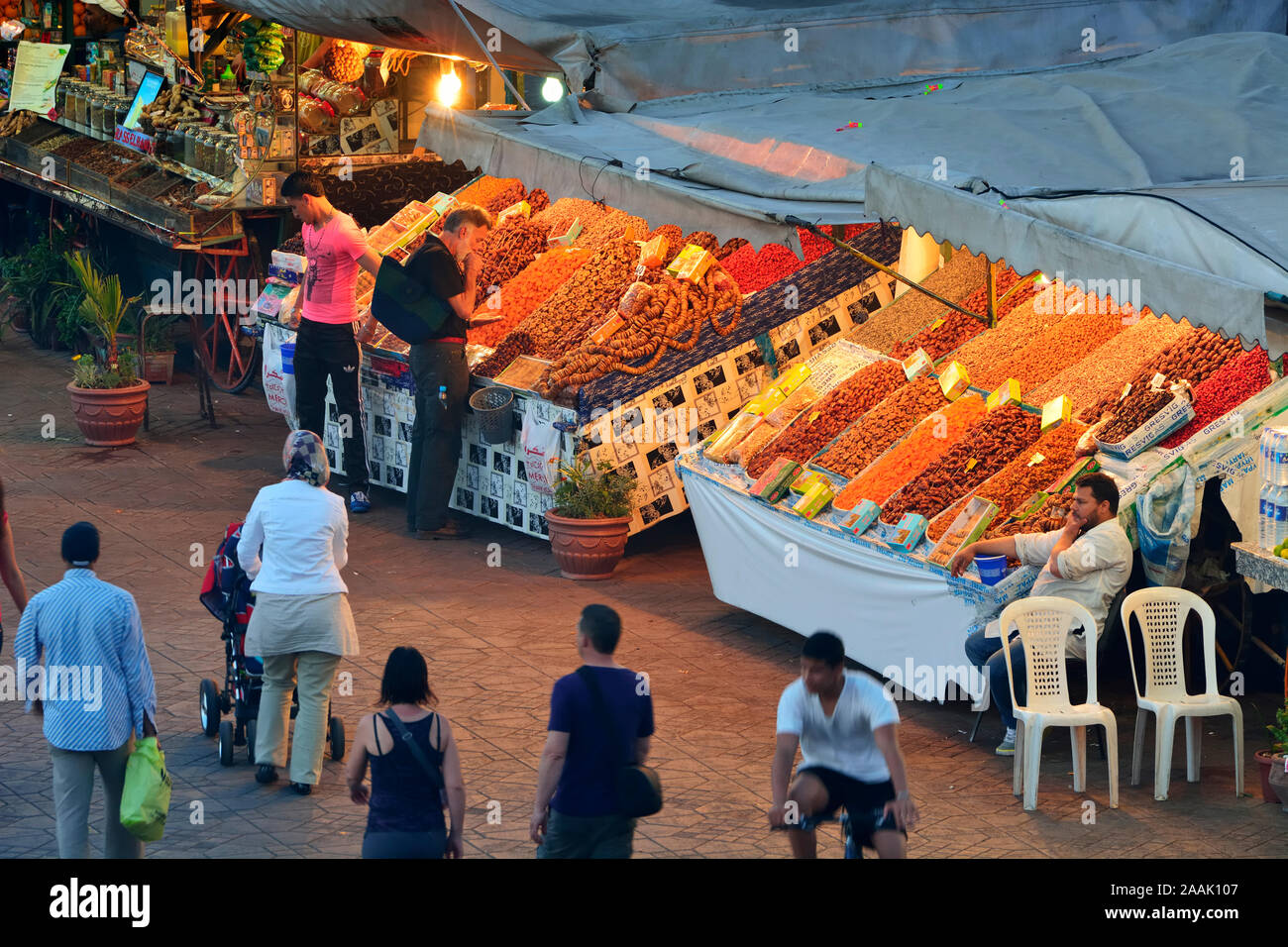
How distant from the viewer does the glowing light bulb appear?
14570mm

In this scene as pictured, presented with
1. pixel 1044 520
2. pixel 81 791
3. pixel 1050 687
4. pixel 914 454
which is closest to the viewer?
pixel 81 791

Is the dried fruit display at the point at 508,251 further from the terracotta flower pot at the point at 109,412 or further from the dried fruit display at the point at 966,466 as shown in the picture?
the dried fruit display at the point at 966,466

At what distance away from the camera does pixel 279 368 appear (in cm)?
1221

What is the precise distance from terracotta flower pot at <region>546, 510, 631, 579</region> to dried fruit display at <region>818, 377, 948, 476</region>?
153cm

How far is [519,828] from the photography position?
682 cm

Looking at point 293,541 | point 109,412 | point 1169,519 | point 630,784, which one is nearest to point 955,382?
point 1169,519

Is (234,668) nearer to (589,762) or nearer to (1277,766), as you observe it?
(589,762)

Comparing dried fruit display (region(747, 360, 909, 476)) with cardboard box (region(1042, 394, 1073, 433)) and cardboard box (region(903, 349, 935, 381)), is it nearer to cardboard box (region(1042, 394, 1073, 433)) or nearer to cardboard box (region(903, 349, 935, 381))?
cardboard box (region(903, 349, 935, 381))

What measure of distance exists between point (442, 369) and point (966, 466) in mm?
3576

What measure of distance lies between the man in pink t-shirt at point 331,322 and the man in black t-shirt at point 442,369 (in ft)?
1.66

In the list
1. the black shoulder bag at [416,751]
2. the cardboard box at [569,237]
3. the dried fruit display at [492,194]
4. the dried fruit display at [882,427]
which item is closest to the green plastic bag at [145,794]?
the black shoulder bag at [416,751]

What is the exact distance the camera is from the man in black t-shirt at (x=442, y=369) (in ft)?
35.0

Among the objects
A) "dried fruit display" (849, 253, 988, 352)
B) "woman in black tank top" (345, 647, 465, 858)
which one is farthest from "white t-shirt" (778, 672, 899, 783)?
"dried fruit display" (849, 253, 988, 352)

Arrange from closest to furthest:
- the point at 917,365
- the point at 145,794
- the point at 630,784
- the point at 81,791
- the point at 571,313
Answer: the point at 630,784 < the point at 145,794 < the point at 81,791 < the point at 917,365 < the point at 571,313
